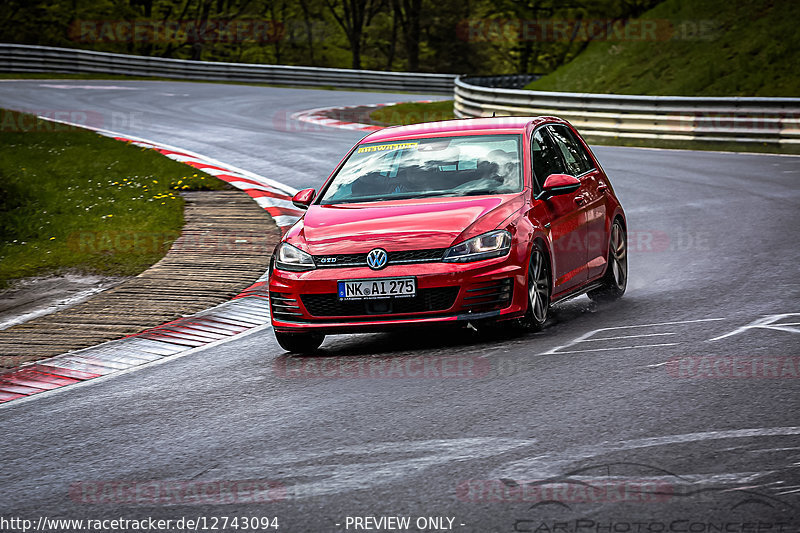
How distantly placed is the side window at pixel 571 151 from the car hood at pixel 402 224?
54.1 inches

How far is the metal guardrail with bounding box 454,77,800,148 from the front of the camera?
2314cm

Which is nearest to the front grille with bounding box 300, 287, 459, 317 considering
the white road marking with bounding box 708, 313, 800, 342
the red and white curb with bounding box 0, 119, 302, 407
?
the red and white curb with bounding box 0, 119, 302, 407

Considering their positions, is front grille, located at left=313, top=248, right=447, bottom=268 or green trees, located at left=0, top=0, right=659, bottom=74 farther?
green trees, located at left=0, top=0, right=659, bottom=74

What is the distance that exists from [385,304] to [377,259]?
311 millimetres

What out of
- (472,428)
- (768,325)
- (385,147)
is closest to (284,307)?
(385,147)

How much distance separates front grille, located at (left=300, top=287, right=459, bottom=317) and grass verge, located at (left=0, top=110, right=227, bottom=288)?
4.56m

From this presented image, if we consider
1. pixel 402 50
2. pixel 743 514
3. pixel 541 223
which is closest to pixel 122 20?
pixel 402 50

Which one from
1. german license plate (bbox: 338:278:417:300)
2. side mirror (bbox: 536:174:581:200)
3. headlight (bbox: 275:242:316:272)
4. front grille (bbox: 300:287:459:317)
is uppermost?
side mirror (bbox: 536:174:581:200)

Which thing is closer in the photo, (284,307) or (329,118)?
(284,307)

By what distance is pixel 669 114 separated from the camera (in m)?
24.5

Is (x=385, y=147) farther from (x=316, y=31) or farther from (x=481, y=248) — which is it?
(x=316, y=31)

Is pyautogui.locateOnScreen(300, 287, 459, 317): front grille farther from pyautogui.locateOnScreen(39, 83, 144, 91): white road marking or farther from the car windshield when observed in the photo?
pyautogui.locateOnScreen(39, 83, 144, 91): white road marking

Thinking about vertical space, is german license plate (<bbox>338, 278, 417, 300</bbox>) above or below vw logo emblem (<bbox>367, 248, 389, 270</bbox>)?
below

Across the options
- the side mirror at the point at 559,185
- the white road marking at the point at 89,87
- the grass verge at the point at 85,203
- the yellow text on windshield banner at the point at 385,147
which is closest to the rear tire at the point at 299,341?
the yellow text on windshield banner at the point at 385,147
